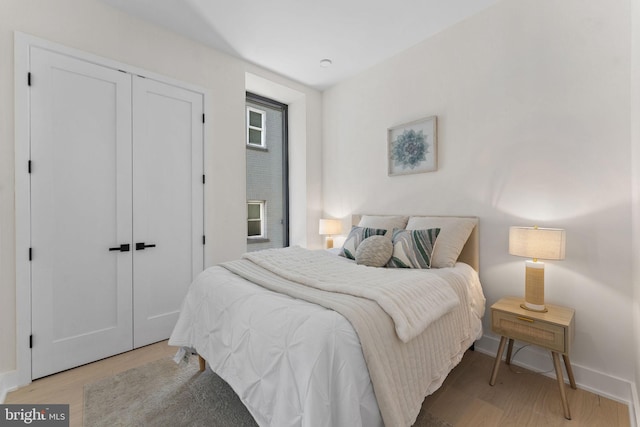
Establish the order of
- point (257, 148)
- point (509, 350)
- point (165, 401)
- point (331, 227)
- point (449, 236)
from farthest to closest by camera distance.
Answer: point (257, 148) → point (331, 227) → point (449, 236) → point (509, 350) → point (165, 401)

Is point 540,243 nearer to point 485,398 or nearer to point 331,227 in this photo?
point 485,398

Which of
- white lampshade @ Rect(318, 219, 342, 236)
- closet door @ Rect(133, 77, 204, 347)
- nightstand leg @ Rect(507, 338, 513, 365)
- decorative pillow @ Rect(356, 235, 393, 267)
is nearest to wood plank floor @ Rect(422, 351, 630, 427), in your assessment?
nightstand leg @ Rect(507, 338, 513, 365)

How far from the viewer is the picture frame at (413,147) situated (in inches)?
108

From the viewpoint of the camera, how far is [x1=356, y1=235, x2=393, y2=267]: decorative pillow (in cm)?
220

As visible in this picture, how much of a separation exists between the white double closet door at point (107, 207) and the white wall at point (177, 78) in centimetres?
12

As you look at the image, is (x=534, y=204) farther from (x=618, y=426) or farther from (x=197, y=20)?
(x=197, y=20)

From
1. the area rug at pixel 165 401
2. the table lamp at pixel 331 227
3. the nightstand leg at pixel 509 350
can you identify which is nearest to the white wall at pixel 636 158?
the nightstand leg at pixel 509 350

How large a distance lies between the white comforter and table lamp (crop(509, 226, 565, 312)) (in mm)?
549

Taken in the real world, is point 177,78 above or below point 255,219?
above

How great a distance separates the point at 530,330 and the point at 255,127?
3660 mm

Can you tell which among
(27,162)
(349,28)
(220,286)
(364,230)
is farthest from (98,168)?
(349,28)

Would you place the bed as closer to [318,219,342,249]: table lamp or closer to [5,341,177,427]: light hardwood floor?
[5,341,177,427]: light hardwood floor

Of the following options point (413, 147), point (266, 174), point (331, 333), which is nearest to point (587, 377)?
point (331, 333)

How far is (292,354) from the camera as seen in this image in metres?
1.13
